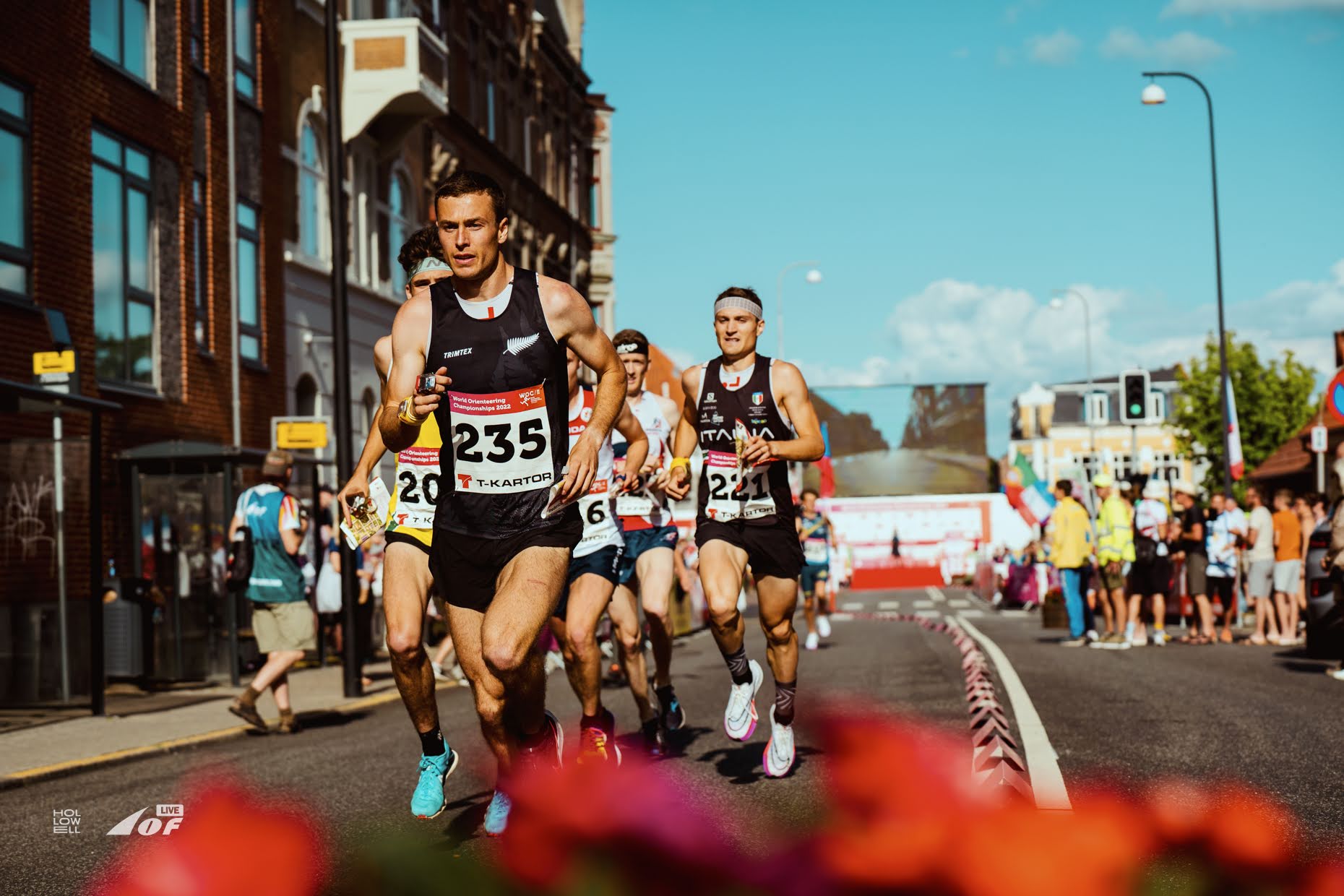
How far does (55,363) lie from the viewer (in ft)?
45.8

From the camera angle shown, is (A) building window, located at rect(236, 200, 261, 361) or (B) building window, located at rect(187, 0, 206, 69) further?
(A) building window, located at rect(236, 200, 261, 361)

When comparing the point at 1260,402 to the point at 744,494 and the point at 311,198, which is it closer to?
the point at 311,198

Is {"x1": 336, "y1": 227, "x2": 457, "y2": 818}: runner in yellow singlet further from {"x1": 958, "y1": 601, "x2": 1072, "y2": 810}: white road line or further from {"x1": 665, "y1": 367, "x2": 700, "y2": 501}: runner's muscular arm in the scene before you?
{"x1": 958, "y1": 601, "x2": 1072, "y2": 810}: white road line

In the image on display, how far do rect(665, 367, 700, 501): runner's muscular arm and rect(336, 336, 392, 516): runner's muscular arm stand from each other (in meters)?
1.74

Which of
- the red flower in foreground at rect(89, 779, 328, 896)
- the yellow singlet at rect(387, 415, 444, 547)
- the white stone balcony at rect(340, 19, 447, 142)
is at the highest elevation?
the white stone balcony at rect(340, 19, 447, 142)

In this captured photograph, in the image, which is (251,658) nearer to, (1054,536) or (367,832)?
(1054,536)

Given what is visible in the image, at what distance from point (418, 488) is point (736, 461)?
6.78ft

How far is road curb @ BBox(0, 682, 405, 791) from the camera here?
9273mm

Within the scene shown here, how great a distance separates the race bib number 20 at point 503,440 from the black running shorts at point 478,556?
0.16 m

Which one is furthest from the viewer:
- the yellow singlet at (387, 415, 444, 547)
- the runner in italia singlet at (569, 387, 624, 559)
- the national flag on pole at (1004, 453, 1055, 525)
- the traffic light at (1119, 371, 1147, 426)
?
the national flag on pole at (1004, 453, 1055, 525)

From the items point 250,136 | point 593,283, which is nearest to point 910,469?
point 593,283

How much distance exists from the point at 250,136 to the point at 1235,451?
1739cm

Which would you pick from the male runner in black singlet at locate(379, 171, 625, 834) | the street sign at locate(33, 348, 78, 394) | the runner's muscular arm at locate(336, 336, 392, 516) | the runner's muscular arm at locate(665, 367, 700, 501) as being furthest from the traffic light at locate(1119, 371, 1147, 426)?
the male runner in black singlet at locate(379, 171, 625, 834)

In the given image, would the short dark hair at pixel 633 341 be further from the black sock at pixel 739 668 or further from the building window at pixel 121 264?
the building window at pixel 121 264
